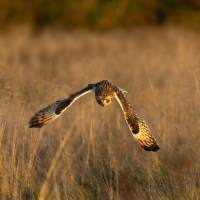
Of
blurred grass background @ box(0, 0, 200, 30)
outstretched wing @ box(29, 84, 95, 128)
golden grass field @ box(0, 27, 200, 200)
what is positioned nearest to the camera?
golden grass field @ box(0, 27, 200, 200)

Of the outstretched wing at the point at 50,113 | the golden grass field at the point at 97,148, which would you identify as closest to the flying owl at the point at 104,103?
the outstretched wing at the point at 50,113

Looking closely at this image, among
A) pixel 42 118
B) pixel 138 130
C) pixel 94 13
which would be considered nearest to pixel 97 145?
pixel 138 130

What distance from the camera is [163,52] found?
1509 centimetres

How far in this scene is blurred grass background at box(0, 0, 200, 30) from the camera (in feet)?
78.4

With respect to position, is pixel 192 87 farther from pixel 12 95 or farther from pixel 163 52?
pixel 163 52

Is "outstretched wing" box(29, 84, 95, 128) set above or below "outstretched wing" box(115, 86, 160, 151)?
above

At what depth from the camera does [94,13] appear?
2408 cm

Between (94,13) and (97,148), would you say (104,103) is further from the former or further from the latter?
(94,13)

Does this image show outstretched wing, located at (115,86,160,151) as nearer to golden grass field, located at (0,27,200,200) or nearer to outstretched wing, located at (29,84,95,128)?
golden grass field, located at (0,27,200,200)

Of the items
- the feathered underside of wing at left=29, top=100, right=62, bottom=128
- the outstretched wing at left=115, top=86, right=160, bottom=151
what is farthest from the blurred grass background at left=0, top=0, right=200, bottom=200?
the outstretched wing at left=115, top=86, right=160, bottom=151

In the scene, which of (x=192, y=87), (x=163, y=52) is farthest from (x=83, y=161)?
(x=163, y=52)

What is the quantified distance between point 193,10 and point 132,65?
11421 mm

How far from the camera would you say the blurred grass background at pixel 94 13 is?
78.4ft

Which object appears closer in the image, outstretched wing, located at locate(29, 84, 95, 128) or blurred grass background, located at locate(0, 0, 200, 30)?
outstretched wing, located at locate(29, 84, 95, 128)
